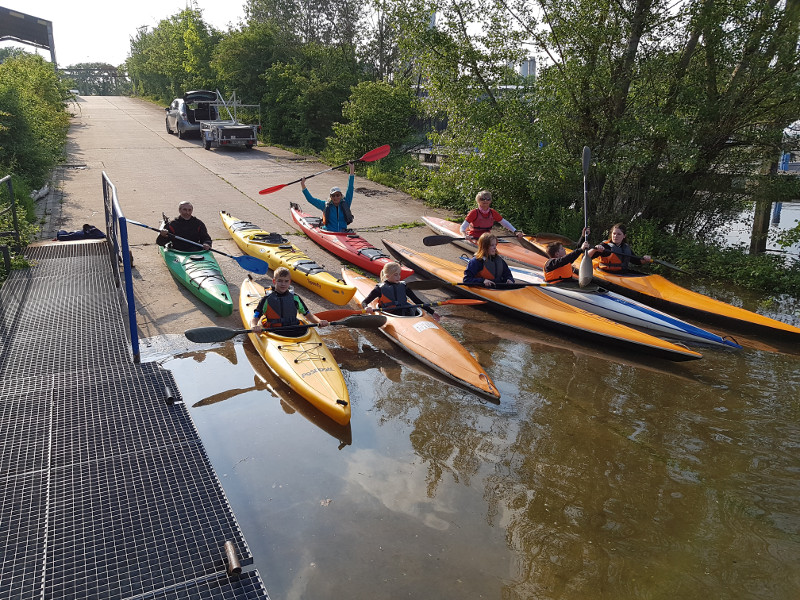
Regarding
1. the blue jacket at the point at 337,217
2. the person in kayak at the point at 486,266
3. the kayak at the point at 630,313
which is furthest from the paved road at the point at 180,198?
the kayak at the point at 630,313

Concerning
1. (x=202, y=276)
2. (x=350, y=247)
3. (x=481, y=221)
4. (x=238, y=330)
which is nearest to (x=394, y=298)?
(x=238, y=330)

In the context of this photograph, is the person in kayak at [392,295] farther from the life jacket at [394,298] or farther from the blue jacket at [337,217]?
the blue jacket at [337,217]

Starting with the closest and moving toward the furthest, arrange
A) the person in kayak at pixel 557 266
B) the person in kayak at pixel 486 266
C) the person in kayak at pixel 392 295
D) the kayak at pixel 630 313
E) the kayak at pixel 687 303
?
the person in kayak at pixel 392 295
the kayak at pixel 630 313
the kayak at pixel 687 303
the person in kayak at pixel 486 266
the person in kayak at pixel 557 266

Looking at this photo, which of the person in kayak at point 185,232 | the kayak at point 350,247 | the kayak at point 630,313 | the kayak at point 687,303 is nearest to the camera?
the kayak at point 630,313

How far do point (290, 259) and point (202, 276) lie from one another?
1385 mm

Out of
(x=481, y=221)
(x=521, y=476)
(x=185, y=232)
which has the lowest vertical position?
(x=521, y=476)

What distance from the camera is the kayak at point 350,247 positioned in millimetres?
8867

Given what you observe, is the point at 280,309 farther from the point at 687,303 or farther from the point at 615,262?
the point at 687,303

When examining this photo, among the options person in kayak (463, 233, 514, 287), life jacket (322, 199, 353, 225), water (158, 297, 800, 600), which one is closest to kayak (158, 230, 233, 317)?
water (158, 297, 800, 600)

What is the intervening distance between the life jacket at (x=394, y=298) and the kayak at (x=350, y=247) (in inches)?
60.7

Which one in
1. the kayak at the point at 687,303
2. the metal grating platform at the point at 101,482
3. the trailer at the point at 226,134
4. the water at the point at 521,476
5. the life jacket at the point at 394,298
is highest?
the trailer at the point at 226,134

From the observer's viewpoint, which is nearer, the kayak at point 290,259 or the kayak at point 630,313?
the kayak at point 630,313

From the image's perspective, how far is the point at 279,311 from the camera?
20.4ft

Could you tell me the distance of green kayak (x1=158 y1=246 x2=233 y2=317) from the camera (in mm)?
7156
